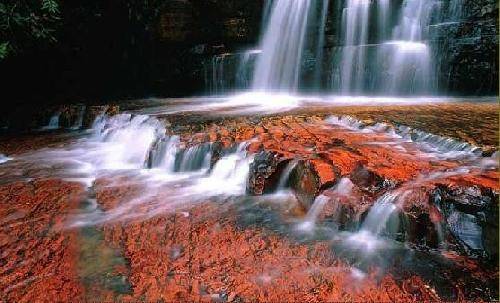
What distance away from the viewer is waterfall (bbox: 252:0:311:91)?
513 inches

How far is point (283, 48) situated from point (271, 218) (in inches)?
391

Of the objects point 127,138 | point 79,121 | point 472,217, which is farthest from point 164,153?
point 79,121

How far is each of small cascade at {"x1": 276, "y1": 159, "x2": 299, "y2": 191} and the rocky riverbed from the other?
0.02 metres

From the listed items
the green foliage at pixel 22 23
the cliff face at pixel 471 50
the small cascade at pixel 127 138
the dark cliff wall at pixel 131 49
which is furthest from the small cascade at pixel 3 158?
the cliff face at pixel 471 50

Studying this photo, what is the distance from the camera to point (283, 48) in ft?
43.9

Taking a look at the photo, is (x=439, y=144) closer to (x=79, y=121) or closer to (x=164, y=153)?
(x=164, y=153)

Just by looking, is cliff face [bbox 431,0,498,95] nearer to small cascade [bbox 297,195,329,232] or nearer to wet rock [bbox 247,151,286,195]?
wet rock [bbox 247,151,286,195]

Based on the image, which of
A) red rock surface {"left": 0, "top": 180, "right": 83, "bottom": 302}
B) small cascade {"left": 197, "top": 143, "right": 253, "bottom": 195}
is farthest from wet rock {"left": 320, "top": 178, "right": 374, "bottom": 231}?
red rock surface {"left": 0, "top": 180, "right": 83, "bottom": 302}

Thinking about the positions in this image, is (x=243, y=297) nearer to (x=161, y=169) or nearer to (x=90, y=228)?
(x=90, y=228)

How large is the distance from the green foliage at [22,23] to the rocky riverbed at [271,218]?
5.44m

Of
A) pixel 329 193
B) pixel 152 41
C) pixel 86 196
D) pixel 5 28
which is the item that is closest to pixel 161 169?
Result: pixel 86 196

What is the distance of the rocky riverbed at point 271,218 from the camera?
315 centimetres

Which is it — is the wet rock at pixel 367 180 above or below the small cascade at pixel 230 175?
above

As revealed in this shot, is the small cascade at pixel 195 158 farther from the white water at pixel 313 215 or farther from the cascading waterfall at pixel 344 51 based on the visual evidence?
the cascading waterfall at pixel 344 51
